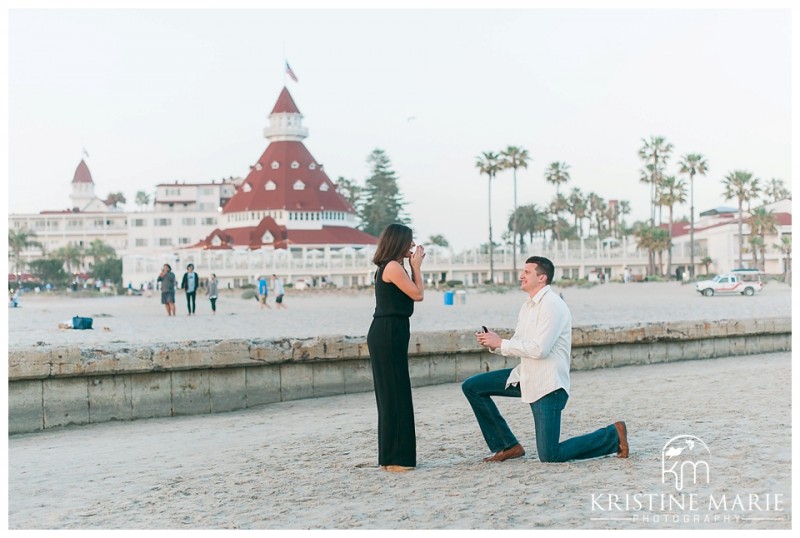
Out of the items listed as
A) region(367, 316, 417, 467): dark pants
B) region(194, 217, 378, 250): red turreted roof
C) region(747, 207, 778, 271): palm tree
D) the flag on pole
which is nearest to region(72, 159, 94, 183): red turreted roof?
the flag on pole

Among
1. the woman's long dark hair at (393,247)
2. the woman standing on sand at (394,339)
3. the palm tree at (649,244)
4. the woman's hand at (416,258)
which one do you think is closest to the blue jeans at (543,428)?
the woman standing on sand at (394,339)

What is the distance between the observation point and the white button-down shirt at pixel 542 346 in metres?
5.97

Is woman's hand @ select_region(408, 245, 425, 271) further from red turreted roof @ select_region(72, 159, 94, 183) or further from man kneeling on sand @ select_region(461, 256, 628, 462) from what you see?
red turreted roof @ select_region(72, 159, 94, 183)

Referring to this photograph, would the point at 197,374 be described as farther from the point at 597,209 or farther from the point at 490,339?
the point at 597,209

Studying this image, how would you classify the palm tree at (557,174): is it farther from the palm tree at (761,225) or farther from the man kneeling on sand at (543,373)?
the man kneeling on sand at (543,373)

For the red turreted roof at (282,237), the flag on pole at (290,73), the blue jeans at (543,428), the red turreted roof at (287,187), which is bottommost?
the blue jeans at (543,428)

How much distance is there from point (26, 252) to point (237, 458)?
13133cm

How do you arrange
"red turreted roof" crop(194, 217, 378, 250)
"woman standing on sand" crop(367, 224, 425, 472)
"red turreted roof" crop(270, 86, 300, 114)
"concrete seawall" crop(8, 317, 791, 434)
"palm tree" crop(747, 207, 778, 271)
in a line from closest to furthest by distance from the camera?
"woman standing on sand" crop(367, 224, 425, 472) < "concrete seawall" crop(8, 317, 791, 434) < "palm tree" crop(747, 207, 778, 271) < "red turreted roof" crop(194, 217, 378, 250) < "red turreted roof" crop(270, 86, 300, 114)

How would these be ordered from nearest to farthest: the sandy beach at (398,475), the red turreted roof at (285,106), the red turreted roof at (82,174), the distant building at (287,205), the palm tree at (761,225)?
the sandy beach at (398,475), the palm tree at (761,225), the distant building at (287,205), the red turreted roof at (285,106), the red turreted roof at (82,174)

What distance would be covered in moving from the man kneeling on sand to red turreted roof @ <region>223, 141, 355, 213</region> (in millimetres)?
96064

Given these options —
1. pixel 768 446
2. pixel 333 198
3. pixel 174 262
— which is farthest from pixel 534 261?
pixel 333 198

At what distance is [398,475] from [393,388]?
51cm

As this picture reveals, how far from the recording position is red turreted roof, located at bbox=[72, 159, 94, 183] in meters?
156

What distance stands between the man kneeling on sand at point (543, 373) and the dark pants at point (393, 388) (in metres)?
0.41
